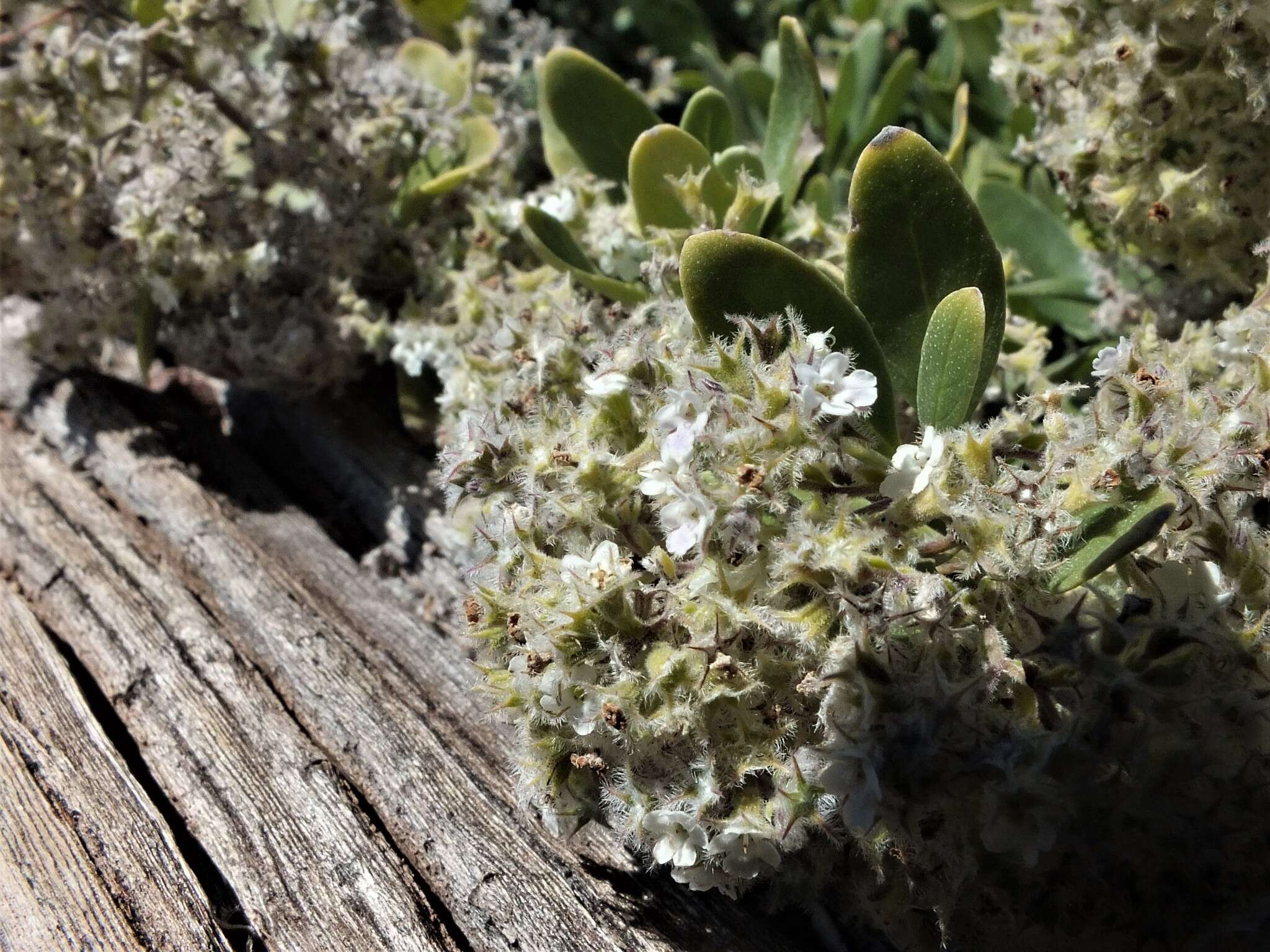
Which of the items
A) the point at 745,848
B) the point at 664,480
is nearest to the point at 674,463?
the point at 664,480

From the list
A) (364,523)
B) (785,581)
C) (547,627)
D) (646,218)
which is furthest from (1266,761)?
(364,523)

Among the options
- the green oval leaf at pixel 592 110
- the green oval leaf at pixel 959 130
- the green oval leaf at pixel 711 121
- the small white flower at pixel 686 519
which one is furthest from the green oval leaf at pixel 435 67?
the small white flower at pixel 686 519

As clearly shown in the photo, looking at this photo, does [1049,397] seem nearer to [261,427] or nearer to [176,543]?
[176,543]

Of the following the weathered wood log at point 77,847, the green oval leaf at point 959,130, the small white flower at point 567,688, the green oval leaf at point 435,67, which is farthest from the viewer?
the green oval leaf at point 435,67

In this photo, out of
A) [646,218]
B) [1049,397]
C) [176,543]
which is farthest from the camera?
[176,543]

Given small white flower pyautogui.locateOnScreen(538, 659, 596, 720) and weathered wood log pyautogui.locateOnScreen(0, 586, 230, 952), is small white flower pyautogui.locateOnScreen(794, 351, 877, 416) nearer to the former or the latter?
small white flower pyautogui.locateOnScreen(538, 659, 596, 720)

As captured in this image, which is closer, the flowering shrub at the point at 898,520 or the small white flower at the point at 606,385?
the flowering shrub at the point at 898,520

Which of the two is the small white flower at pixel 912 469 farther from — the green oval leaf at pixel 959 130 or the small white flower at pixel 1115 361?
the green oval leaf at pixel 959 130
